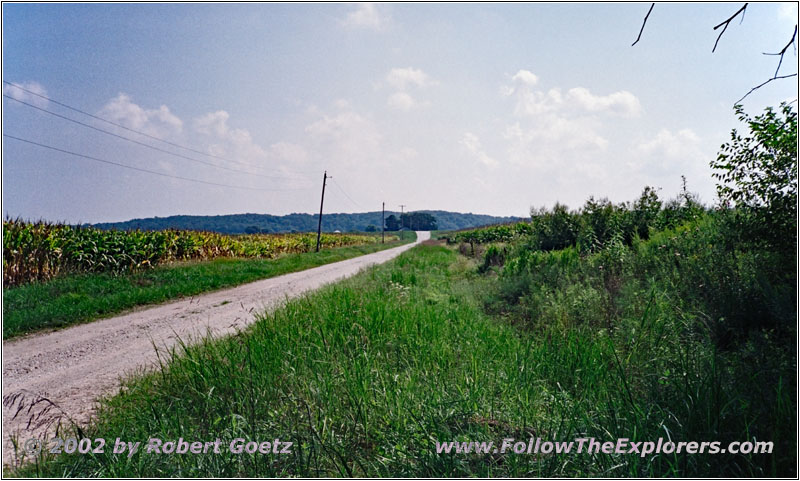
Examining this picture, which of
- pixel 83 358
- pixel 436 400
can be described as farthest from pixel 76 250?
pixel 436 400

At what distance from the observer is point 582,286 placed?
722 centimetres

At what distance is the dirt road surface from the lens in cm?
380

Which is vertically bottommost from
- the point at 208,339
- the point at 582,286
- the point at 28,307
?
the point at 28,307

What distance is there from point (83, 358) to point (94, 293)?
589 cm

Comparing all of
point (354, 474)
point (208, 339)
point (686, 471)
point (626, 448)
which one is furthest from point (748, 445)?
point (208, 339)

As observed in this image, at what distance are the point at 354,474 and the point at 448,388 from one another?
1146 mm

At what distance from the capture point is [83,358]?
5832 millimetres

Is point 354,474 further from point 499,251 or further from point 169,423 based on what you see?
point 499,251

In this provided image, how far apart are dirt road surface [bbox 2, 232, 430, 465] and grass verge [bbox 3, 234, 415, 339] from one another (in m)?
0.58

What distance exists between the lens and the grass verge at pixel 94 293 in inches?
314

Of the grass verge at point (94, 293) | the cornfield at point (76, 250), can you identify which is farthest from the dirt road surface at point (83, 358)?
the cornfield at point (76, 250)

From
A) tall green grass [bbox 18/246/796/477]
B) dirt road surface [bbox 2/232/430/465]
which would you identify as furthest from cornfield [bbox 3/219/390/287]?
tall green grass [bbox 18/246/796/477]

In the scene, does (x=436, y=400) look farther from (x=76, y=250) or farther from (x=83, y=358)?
(x=76, y=250)

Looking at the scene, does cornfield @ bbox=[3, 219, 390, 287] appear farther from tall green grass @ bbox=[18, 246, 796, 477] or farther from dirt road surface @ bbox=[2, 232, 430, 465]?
tall green grass @ bbox=[18, 246, 796, 477]
